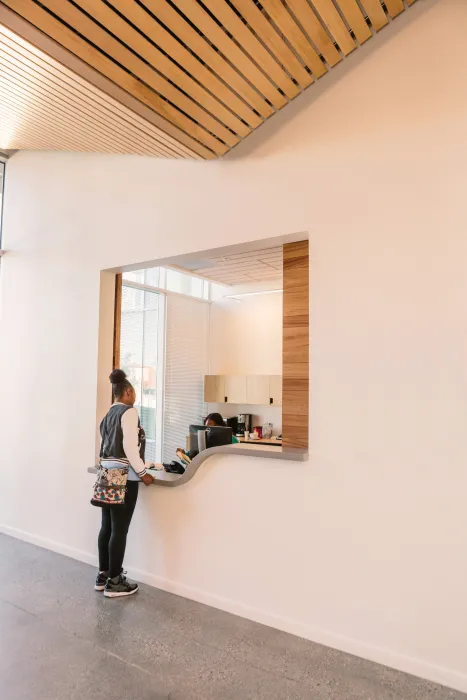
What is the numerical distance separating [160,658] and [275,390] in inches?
185

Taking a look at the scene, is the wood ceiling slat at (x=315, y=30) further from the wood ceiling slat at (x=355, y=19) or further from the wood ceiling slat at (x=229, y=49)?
the wood ceiling slat at (x=229, y=49)

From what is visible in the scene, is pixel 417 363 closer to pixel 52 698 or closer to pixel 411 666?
pixel 411 666

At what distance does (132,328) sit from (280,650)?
16.5ft

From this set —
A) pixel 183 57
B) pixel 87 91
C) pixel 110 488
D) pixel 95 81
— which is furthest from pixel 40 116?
pixel 110 488

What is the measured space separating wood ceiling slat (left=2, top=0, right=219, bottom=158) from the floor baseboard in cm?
340

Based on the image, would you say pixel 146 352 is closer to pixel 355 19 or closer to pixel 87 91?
pixel 87 91

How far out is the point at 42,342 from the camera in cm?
527

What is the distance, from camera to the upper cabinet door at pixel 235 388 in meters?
7.64

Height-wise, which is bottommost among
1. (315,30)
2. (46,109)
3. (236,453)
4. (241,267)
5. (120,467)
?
(120,467)

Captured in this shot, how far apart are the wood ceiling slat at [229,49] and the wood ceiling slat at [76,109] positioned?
3.41ft

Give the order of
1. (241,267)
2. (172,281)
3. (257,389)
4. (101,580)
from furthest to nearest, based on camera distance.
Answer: (172,281), (257,389), (241,267), (101,580)

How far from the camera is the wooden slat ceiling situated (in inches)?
99.7

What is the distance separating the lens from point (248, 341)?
26.9ft

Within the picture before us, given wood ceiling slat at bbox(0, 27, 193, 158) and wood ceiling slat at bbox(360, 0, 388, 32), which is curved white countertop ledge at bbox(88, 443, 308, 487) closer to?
wood ceiling slat at bbox(0, 27, 193, 158)
